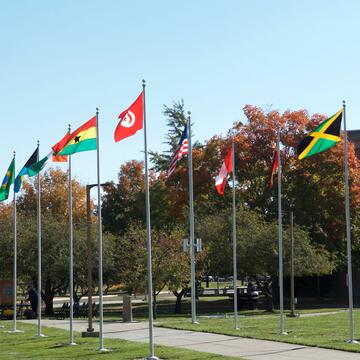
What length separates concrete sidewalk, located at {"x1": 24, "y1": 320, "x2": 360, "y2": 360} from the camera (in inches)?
770

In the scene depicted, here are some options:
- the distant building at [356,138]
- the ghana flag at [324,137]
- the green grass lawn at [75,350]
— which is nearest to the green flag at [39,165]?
the green grass lawn at [75,350]

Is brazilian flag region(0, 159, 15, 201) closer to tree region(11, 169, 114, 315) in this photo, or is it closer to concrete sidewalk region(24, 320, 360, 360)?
concrete sidewalk region(24, 320, 360, 360)

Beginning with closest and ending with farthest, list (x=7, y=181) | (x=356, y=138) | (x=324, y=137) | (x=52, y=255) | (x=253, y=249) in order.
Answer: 1. (x=324, y=137)
2. (x=7, y=181)
3. (x=253, y=249)
4. (x=52, y=255)
5. (x=356, y=138)

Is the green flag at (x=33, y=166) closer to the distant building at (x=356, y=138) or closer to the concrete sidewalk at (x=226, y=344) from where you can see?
the concrete sidewalk at (x=226, y=344)

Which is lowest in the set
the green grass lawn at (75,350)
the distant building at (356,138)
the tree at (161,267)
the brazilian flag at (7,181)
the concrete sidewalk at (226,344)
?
the green grass lawn at (75,350)

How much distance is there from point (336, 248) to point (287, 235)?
10.3 metres

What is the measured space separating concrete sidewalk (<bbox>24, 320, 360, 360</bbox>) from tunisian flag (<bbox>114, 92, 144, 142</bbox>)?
628 centimetres

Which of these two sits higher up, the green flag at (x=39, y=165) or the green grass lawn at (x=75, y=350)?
the green flag at (x=39, y=165)

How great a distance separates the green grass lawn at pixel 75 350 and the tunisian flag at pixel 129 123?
582 centimetres

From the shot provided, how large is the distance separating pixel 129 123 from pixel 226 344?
7140 millimetres

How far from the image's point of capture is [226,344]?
74.9 ft

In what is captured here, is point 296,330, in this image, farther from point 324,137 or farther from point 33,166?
point 33,166

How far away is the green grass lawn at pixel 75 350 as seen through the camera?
67.7 ft

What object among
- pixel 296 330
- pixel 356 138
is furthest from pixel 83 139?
pixel 356 138
